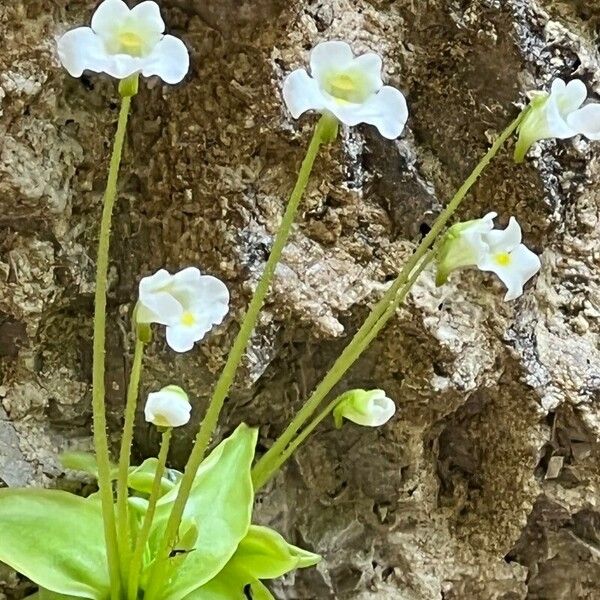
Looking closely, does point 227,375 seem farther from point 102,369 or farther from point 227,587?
point 227,587

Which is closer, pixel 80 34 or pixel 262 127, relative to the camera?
pixel 80 34

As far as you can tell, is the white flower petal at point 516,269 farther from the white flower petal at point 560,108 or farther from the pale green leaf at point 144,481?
the pale green leaf at point 144,481

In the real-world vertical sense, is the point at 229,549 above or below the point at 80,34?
below

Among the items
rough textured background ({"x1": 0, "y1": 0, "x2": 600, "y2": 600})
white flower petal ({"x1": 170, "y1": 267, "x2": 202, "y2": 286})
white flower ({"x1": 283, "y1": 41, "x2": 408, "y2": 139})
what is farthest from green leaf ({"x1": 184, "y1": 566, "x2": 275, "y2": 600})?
white flower ({"x1": 283, "y1": 41, "x2": 408, "y2": 139})

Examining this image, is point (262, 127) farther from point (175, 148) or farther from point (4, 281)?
point (4, 281)

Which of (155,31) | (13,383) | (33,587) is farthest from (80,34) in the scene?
(33,587)

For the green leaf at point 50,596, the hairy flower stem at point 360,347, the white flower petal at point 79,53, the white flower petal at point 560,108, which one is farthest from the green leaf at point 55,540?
the white flower petal at point 560,108

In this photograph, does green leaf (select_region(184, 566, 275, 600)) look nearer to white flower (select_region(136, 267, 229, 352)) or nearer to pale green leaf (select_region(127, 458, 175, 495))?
pale green leaf (select_region(127, 458, 175, 495))
